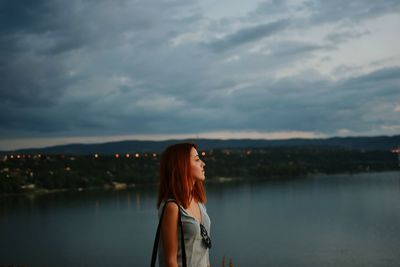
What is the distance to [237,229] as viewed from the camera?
45.3 m

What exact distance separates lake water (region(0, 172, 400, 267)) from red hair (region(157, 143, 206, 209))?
27.1m

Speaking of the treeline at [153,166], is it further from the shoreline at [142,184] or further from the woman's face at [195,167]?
the woman's face at [195,167]

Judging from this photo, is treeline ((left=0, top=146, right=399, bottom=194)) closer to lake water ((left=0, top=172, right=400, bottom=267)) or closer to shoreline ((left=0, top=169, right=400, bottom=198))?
shoreline ((left=0, top=169, right=400, bottom=198))

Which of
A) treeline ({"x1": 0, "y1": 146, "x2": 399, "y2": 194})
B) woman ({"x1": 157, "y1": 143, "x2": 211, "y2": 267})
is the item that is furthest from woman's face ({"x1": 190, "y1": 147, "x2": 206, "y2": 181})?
treeline ({"x1": 0, "y1": 146, "x2": 399, "y2": 194})

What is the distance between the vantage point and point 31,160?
10912 centimetres

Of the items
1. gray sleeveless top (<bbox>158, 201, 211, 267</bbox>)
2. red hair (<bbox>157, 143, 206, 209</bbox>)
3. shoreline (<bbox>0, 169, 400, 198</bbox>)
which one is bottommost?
shoreline (<bbox>0, 169, 400, 198</bbox>)

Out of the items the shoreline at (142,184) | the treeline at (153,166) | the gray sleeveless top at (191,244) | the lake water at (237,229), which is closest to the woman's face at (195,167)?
the gray sleeveless top at (191,244)

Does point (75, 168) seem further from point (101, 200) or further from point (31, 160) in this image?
point (101, 200)

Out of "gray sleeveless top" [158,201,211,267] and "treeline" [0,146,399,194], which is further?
"treeline" [0,146,399,194]

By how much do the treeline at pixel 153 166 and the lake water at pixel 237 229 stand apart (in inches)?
638

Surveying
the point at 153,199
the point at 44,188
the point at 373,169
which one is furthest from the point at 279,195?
the point at 373,169

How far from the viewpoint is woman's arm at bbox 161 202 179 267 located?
2.72m

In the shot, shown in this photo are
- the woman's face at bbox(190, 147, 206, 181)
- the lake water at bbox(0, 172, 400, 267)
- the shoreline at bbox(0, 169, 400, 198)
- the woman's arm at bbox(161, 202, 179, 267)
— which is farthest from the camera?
the shoreline at bbox(0, 169, 400, 198)

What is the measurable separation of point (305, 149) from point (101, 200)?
82.0 m
